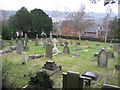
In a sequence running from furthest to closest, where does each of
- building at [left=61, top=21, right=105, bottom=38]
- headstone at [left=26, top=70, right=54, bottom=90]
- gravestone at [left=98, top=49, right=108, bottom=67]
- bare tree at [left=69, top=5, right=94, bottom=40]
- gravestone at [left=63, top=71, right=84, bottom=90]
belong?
building at [left=61, top=21, right=105, bottom=38] → bare tree at [left=69, top=5, right=94, bottom=40] → gravestone at [left=98, top=49, right=108, bottom=67] → headstone at [left=26, top=70, right=54, bottom=90] → gravestone at [left=63, top=71, right=84, bottom=90]

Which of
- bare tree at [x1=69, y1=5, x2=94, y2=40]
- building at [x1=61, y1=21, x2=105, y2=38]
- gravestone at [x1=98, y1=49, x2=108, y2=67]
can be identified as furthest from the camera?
building at [x1=61, y1=21, x2=105, y2=38]

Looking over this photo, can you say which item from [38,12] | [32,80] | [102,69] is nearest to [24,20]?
[38,12]

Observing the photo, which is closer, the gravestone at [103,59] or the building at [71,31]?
the gravestone at [103,59]

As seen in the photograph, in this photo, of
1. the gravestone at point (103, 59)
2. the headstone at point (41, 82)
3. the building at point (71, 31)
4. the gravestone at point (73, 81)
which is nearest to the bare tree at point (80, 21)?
the building at point (71, 31)

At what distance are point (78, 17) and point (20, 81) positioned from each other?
1077 cm

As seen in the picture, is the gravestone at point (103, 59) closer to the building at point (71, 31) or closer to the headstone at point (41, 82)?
the headstone at point (41, 82)

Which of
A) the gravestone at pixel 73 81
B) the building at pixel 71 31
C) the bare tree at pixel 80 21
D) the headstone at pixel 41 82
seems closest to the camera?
the gravestone at pixel 73 81

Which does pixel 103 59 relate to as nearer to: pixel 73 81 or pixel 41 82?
pixel 73 81

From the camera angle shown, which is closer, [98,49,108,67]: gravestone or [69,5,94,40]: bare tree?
[98,49,108,67]: gravestone

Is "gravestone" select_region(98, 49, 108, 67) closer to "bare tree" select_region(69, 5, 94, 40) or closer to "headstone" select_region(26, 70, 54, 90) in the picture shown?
"headstone" select_region(26, 70, 54, 90)

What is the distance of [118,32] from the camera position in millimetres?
2760

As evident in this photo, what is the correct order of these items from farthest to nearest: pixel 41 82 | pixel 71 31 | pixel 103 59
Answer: pixel 71 31 < pixel 103 59 < pixel 41 82

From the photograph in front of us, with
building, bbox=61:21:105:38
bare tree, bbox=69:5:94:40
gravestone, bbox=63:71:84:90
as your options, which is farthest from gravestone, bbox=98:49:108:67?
bare tree, bbox=69:5:94:40

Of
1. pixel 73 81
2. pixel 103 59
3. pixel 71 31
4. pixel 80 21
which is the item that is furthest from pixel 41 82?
pixel 71 31
